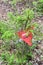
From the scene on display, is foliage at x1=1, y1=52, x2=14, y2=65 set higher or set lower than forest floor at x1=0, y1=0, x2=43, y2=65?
higher

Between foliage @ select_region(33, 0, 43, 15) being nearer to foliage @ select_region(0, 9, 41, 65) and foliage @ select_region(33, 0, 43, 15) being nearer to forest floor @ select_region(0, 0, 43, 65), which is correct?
forest floor @ select_region(0, 0, 43, 65)

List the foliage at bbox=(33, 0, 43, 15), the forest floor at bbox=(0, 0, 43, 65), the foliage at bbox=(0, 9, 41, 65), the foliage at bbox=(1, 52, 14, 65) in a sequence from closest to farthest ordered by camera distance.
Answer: the foliage at bbox=(0, 9, 41, 65) → the foliage at bbox=(1, 52, 14, 65) → the forest floor at bbox=(0, 0, 43, 65) → the foliage at bbox=(33, 0, 43, 15)

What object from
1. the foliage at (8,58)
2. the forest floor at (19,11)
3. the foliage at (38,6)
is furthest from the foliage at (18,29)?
the foliage at (38,6)

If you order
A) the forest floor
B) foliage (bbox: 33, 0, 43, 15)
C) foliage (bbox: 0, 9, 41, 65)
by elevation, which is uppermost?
foliage (bbox: 0, 9, 41, 65)

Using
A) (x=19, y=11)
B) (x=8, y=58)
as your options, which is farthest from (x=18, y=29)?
(x=19, y=11)

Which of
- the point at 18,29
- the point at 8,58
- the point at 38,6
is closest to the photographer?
the point at 18,29

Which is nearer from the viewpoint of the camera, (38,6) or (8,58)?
(8,58)

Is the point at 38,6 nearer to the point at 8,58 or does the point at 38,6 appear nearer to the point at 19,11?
the point at 19,11

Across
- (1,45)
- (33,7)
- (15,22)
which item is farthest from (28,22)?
(33,7)

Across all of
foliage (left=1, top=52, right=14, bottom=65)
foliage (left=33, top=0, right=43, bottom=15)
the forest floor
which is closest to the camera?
foliage (left=1, top=52, right=14, bottom=65)

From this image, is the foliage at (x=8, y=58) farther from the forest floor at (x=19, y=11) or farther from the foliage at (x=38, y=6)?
the foliage at (x=38, y=6)

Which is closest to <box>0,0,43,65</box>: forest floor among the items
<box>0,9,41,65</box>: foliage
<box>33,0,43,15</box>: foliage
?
<box>33,0,43,15</box>: foliage

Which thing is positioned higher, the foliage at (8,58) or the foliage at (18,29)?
the foliage at (18,29)

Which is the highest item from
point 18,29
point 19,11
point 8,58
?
point 18,29
